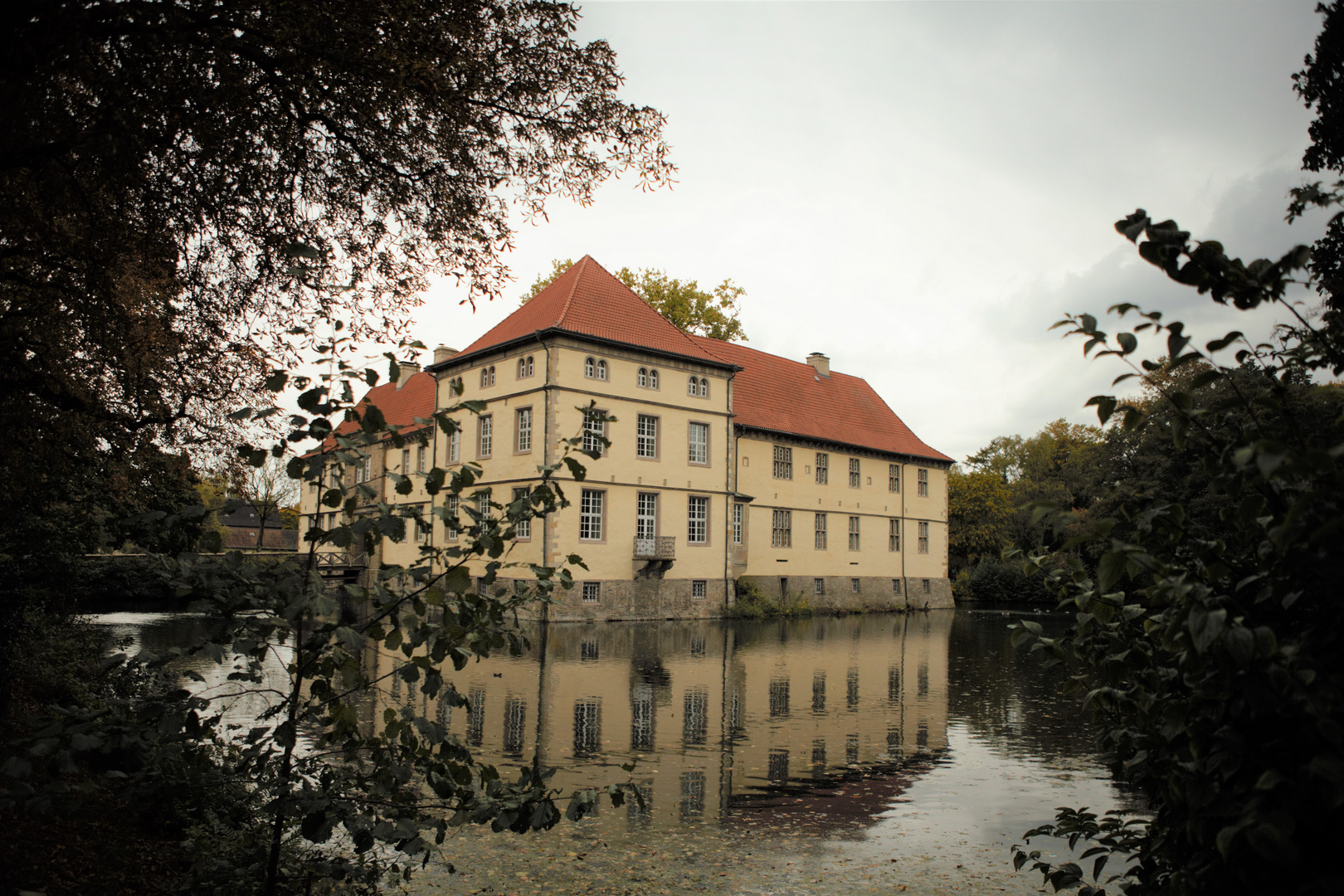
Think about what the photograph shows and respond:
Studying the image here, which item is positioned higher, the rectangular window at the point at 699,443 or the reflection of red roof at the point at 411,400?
the reflection of red roof at the point at 411,400

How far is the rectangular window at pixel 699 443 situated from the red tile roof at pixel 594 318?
8.21ft

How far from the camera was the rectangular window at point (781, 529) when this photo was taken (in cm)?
3803

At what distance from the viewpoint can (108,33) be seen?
189 inches

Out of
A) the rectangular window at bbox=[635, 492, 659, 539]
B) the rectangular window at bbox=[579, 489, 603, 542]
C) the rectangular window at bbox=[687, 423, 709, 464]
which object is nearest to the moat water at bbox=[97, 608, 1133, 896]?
the rectangular window at bbox=[579, 489, 603, 542]

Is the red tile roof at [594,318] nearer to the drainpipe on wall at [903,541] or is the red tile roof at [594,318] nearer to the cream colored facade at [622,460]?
the cream colored facade at [622,460]

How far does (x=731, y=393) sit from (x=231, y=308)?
2867cm

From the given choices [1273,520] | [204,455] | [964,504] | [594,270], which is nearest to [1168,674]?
[1273,520]

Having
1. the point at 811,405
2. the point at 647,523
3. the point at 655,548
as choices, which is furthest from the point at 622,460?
the point at 811,405

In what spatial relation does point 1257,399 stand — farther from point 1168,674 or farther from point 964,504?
point 964,504

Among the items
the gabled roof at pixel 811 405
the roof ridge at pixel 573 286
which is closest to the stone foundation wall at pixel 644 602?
the gabled roof at pixel 811 405

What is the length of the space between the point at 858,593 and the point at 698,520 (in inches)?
450

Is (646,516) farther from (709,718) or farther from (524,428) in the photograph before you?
(709,718)

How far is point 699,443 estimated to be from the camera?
112 feet

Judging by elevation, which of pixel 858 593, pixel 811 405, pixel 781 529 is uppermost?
pixel 811 405
